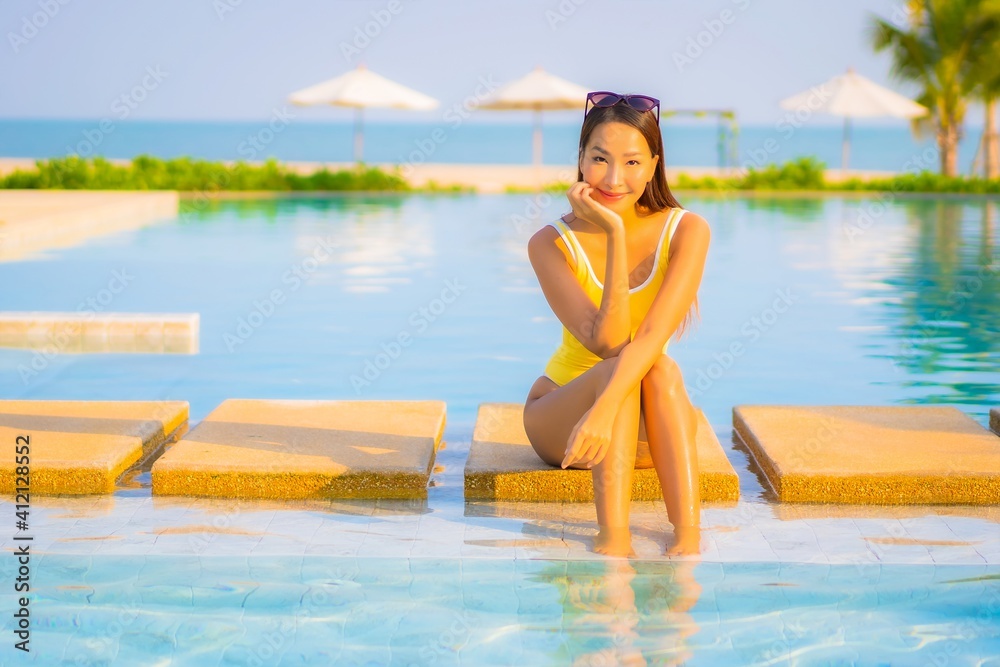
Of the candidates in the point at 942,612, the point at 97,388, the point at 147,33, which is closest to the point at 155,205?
the point at 97,388

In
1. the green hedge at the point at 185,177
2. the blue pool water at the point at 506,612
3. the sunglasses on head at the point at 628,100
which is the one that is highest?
the green hedge at the point at 185,177

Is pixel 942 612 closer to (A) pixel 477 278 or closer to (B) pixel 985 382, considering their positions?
(B) pixel 985 382

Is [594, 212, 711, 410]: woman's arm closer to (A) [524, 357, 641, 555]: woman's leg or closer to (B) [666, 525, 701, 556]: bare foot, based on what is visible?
(A) [524, 357, 641, 555]: woman's leg

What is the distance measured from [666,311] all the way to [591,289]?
0.37 metres

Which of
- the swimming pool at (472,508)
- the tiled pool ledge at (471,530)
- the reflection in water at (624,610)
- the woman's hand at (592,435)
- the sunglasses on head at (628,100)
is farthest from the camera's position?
the sunglasses on head at (628,100)

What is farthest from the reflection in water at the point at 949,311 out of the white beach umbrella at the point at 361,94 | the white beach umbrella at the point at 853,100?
the white beach umbrella at the point at 361,94

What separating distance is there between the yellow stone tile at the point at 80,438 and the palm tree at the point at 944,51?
79.6 ft

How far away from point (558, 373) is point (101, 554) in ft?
5.24

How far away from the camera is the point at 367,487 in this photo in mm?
4020

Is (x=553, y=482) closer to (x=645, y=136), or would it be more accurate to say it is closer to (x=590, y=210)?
(x=590, y=210)

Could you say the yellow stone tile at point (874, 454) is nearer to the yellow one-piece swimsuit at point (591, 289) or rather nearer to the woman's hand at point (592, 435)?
the yellow one-piece swimsuit at point (591, 289)

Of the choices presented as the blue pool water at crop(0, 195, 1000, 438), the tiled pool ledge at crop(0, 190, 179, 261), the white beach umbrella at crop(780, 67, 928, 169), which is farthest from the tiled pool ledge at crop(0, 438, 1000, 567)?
the white beach umbrella at crop(780, 67, 928, 169)

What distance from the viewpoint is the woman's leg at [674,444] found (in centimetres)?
348

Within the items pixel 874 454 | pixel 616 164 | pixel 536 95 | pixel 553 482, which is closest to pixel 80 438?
pixel 553 482
